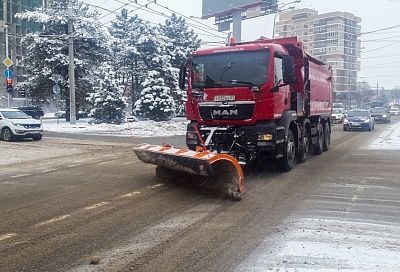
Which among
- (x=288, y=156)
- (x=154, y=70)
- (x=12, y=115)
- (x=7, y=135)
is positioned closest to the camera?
(x=288, y=156)

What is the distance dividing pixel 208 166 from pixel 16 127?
1690cm

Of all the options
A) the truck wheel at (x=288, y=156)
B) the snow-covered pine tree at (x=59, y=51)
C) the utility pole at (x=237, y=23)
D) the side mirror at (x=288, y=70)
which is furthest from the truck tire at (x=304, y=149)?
the utility pole at (x=237, y=23)

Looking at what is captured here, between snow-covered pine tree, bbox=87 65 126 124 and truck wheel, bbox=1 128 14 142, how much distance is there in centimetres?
1495

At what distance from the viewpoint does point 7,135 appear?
72.7 feet

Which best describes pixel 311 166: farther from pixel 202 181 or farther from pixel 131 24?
pixel 131 24

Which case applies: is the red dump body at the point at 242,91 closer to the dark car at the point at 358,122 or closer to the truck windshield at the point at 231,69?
the truck windshield at the point at 231,69

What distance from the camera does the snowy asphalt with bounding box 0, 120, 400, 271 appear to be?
4.83m

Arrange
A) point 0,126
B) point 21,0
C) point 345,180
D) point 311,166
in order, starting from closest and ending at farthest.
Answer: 1. point 345,180
2. point 311,166
3. point 0,126
4. point 21,0

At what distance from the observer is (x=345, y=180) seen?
10242 mm

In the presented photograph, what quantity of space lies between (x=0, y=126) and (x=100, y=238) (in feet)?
62.3

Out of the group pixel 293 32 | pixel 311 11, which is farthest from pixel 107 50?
pixel 311 11

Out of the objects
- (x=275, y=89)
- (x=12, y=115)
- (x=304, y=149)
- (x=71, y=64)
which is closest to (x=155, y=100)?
(x=71, y=64)

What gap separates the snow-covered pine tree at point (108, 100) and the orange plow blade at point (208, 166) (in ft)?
94.7

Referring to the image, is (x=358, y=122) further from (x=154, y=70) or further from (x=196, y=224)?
(x=196, y=224)
